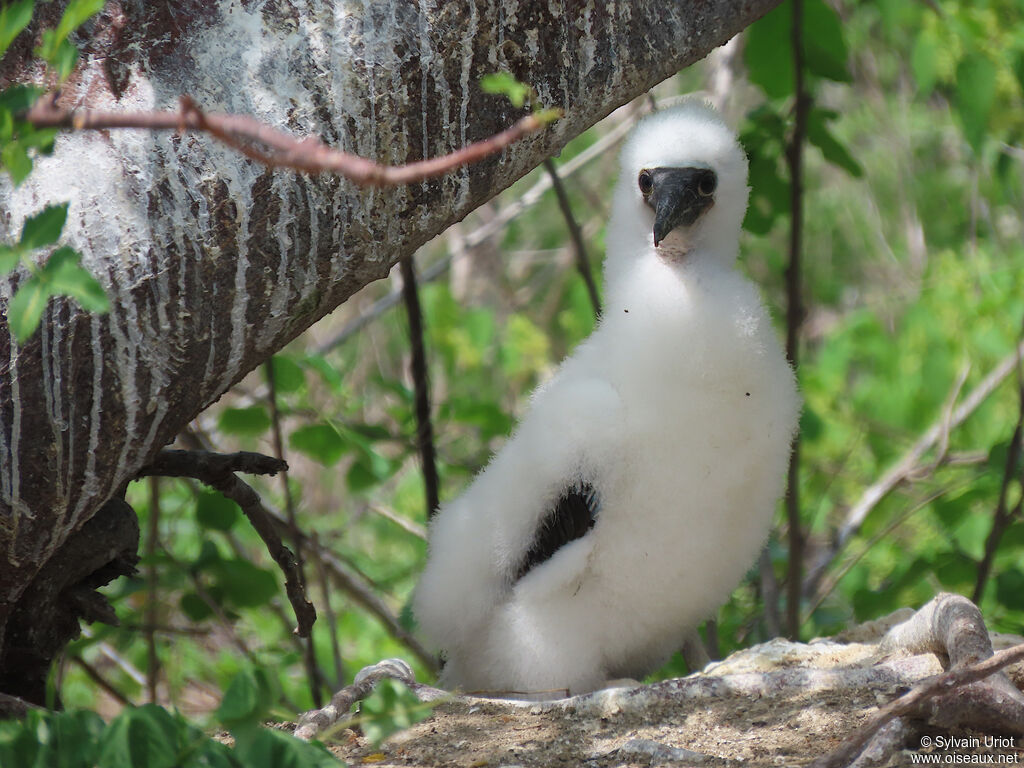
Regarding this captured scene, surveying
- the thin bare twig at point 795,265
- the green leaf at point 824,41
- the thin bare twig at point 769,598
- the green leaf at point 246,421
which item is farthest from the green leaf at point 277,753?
the green leaf at point 824,41

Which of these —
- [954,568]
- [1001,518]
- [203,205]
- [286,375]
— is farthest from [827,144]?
[203,205]

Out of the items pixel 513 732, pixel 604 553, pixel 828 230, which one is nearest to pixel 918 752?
pixel 513 732

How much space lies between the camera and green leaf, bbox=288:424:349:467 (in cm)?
357

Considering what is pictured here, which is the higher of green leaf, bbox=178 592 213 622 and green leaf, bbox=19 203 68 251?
green leaf, bbox=178 592 213 622

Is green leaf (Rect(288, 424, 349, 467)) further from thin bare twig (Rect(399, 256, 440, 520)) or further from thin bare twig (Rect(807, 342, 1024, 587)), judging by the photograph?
thin bare twig (Rect(807, 342, 1024, 587))

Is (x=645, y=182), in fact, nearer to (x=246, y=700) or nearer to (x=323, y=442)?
(x=323, y=442)

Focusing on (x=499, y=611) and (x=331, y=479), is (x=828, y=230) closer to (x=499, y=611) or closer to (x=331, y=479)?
(x=331, y=479)

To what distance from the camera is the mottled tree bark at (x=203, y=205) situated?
200 cm

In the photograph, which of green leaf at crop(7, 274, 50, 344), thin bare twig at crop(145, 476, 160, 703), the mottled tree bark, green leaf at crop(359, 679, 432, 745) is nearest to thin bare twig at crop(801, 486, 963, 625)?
thin bare twig at crop(145, 476, 160, 703)

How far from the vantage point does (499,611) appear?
288 centimetres

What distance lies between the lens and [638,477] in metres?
2.67

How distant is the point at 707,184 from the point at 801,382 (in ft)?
7.19

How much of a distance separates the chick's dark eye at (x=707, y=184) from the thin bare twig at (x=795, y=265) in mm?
614

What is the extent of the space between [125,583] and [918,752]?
2.50 meters
